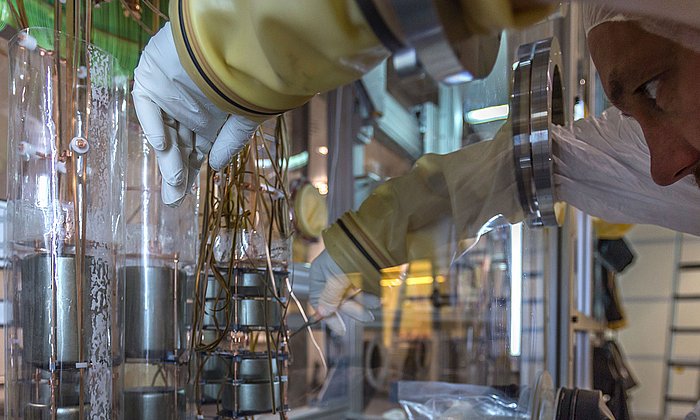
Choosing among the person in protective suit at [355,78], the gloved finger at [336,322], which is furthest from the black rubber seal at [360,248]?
the gloved finger at [336,322]

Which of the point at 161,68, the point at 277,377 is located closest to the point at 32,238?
the point at 161,68

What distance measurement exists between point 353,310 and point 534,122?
0.35 metres

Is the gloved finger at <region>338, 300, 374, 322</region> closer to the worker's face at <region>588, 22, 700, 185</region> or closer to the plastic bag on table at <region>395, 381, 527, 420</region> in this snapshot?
the plastic bag on table at <region>395, 381, 527, 420</region>

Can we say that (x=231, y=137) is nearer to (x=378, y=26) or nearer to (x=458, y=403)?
(x=378, y=26)

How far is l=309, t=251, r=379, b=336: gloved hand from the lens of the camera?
85 centimetres

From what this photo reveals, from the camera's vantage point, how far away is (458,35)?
14.8 inches

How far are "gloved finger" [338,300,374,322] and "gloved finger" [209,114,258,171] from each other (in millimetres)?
374

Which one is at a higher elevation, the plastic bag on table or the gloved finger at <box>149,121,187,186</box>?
the gloved finger at <box>149,121,187,186</box>

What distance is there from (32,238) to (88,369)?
0.42 ft

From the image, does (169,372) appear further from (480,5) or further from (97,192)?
(480,5)

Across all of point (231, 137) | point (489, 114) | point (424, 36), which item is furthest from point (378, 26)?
point (489, 114)

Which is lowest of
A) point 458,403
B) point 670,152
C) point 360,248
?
point 458,403

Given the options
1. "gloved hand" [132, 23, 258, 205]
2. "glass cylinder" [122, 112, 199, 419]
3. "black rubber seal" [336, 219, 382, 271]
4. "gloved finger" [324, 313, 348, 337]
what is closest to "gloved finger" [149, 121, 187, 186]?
"gloved hand" [132, 23, 258, 205]

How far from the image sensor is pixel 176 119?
55 cm
